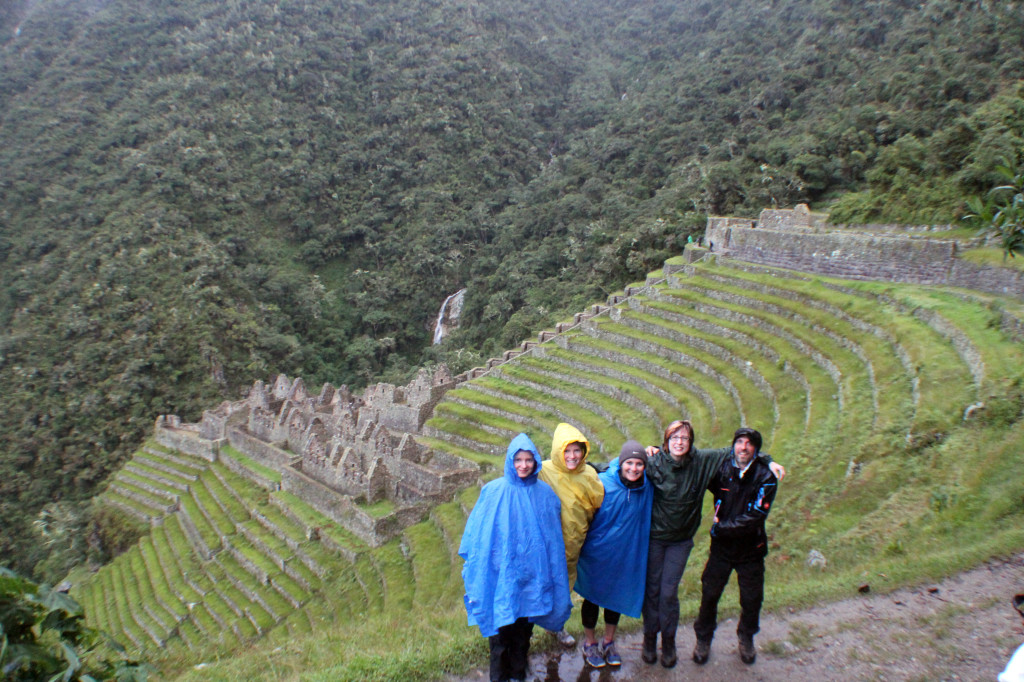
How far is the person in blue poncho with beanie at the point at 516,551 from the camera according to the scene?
380 cm

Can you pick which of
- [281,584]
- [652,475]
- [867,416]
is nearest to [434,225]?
[281,584]

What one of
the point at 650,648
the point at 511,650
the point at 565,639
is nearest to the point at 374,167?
the point at 565,639

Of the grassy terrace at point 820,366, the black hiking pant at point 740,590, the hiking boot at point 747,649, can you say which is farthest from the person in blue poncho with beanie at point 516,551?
the grassy terrace at point 820,366

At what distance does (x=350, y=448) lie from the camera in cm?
1382

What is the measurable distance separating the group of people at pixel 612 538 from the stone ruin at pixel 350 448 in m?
8.60

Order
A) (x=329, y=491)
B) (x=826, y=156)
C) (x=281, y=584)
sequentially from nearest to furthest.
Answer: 1. (x=281, y=584)
2. (x=329, y=491)
3. (x=826, y=156)

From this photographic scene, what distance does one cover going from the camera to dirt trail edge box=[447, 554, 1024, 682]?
3958 millimetres

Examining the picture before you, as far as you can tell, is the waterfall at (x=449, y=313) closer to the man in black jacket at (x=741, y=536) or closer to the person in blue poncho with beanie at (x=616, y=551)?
the person in blue poncho with beanie at (x=616, y=551)

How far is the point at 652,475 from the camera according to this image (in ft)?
13.1

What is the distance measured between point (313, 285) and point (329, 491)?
30023 millimetres

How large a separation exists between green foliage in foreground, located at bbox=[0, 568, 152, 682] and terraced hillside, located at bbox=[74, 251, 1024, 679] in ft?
6.72

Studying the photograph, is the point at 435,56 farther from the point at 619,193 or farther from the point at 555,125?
the point at 619,193

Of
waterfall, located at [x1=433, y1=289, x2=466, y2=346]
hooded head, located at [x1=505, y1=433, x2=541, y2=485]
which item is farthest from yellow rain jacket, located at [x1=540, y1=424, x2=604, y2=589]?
waterfall, located at [x1=433, y1=289, x2=466, y2=346]

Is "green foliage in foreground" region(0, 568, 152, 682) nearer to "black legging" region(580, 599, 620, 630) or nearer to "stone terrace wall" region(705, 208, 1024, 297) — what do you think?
"black legging" region(580, 599, 620, 630)
